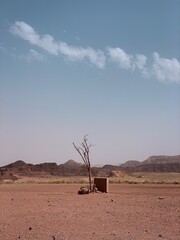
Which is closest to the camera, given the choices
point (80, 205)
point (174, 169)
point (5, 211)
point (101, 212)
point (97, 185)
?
point (101, 212)

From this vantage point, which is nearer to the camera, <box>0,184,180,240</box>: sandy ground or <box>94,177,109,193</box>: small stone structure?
<box>0,184,180,240</box>: sandy ground

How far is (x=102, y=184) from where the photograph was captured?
Result: 29.0m

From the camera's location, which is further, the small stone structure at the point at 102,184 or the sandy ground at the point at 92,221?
the small stone structure at the point at 102,184

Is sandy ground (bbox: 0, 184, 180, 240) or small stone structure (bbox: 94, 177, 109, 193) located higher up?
small stone structure (bbox: 94, 177, 109, 193)

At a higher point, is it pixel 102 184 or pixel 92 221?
pixel 102 184

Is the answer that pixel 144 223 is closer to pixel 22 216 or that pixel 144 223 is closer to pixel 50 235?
pixel 50 235

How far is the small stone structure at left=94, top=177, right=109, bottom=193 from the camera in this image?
28812mm

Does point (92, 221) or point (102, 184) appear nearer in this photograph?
point (92, 221)

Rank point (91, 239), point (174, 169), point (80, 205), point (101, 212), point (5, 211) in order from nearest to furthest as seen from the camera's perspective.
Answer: point (91, 239) < point (101, 212) < point (5, 211) < point (80, 205) < point (174, 169)

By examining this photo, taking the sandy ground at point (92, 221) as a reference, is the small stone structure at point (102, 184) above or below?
above

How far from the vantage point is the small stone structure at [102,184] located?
2881cm

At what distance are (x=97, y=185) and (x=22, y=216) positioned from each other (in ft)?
45.7

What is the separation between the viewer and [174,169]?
5541 inches

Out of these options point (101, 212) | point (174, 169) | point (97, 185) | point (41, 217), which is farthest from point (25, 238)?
point (174, 169)
